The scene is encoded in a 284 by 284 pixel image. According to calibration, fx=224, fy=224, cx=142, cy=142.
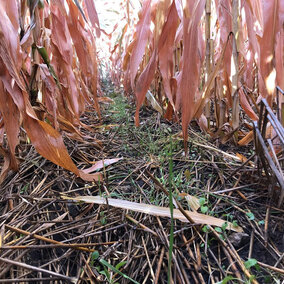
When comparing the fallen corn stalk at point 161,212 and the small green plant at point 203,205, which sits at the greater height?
the fallen corn stalk at point 161,212

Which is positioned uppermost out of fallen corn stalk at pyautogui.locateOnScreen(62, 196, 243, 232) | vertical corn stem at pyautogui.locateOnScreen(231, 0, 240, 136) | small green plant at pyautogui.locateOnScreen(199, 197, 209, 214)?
vertical corn stem at pyautogui.locateOnScreen(231, 0, 240, 136)

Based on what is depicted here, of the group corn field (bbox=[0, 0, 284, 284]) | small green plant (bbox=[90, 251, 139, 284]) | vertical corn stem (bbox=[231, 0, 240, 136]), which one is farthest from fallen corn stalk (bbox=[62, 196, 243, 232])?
vertical corn stem (bbox=[231, 0, 240, 136])

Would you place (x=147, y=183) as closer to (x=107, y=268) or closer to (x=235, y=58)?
(x=107, y=268)

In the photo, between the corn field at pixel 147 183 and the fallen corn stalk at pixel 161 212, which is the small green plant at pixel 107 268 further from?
the fallen corn stalk at pixel 161 212

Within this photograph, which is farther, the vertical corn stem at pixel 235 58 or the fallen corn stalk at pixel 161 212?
the vertical corn stem at pixel 235 58

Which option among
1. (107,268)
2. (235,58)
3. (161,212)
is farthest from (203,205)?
(235,58)

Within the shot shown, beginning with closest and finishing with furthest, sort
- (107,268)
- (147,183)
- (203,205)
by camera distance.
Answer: (107,268), (203,205), (147,183)

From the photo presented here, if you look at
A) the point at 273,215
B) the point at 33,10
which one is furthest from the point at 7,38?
the point at 273,215

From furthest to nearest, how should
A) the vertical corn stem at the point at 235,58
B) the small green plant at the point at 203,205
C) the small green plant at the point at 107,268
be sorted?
the vertical corn stem at the point at 235,58 → the small green plant at the point at 203,205 → the small green plant at the point at 107,268

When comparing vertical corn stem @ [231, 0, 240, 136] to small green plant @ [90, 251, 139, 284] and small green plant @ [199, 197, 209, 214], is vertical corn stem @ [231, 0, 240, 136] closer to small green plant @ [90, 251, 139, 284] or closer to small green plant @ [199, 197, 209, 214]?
small green plant @ [199, 197, 209, 214]

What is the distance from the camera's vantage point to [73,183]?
607 millimetres

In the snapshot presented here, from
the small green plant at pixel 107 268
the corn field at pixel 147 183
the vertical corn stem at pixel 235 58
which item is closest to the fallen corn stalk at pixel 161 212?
the corn field at pixel 147 183

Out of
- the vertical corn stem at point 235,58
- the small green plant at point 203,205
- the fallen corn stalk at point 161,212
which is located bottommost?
the small green plant at point 203,205

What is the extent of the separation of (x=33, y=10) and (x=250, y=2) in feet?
1.97
